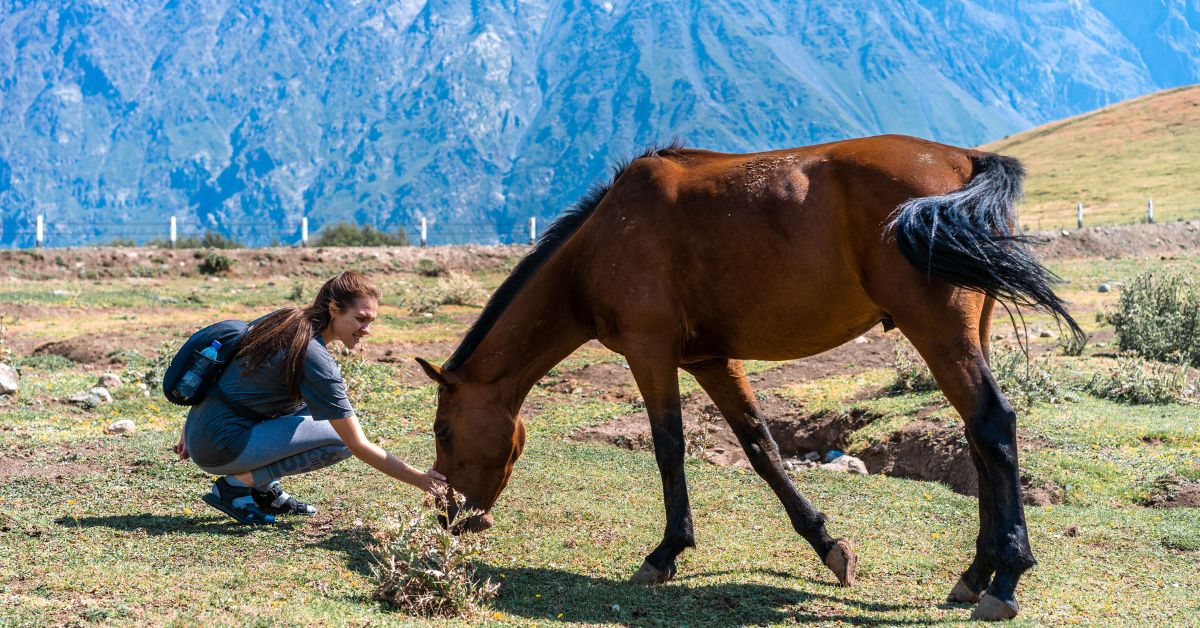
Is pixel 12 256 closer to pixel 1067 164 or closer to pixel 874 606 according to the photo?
pixel 874 606

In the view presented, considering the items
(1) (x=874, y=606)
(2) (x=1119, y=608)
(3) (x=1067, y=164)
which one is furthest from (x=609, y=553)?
(3) (x=1067, y=164)

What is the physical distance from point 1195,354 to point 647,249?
402 inches

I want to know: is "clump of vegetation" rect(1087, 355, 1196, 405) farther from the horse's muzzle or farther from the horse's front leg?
the horse's muzzle

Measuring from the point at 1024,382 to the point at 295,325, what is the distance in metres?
7.71

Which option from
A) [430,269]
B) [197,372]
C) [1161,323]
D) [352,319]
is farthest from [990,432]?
[430,269]

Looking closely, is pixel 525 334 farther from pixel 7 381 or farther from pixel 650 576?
pixel 7 381

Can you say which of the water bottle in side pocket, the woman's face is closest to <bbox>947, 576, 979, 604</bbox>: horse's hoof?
the woman's face

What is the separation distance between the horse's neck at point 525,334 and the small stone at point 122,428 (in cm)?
484

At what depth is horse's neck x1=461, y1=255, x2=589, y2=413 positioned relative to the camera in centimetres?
644

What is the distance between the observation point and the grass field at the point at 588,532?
5168 mm

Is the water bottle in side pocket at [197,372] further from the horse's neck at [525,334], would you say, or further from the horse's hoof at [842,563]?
the horse's hoof at [842,563]

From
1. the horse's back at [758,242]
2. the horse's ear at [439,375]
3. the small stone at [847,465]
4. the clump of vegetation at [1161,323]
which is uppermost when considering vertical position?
the horse's back at [758,242]

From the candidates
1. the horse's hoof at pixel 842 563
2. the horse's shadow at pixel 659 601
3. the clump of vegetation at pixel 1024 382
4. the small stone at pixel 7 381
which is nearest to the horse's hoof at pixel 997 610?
the horse's shadow at pixel 659 601

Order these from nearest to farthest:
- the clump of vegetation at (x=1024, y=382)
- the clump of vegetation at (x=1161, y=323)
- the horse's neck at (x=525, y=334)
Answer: the horse's neck at (x=525, y=334) < the clump of vegetation at (x=1024, y=382) < the clump of vegetation at (x=1161, y=323)
